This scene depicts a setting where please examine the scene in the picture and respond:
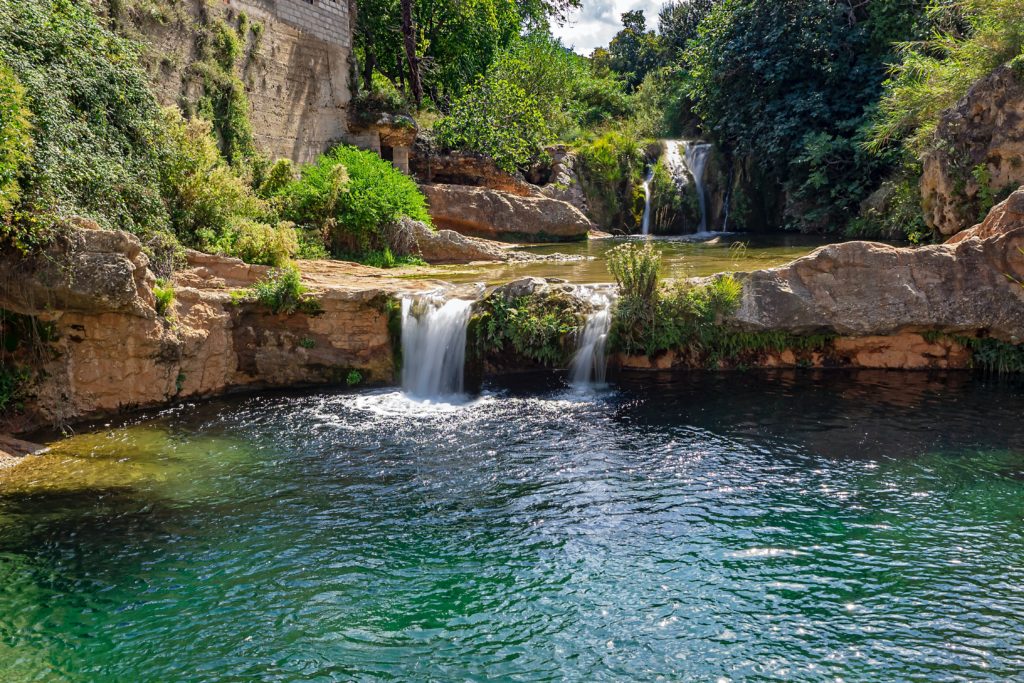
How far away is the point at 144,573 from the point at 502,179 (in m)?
18.0

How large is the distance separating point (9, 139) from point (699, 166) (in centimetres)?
2113

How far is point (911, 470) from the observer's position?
23.5 feet

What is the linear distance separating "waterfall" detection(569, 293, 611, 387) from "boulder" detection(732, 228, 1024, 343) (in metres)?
1.80

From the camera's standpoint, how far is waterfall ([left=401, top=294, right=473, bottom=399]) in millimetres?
10484

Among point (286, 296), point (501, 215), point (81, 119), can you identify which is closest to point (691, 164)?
point (501, 215)

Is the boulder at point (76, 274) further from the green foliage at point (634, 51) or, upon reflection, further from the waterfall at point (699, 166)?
the green foliage at point (634, 51)

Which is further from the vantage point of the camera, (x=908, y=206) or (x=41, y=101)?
(x=908, y=206)

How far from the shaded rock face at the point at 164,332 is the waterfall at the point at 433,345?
34 centimetres

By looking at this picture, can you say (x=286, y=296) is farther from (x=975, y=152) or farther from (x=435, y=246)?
(x=975, y=152)

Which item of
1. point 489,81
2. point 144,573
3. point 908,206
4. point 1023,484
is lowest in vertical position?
point 144,573

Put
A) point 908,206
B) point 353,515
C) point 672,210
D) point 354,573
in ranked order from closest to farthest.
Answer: point 354,573 → point 353,515 → point 908,206 → point 672,210

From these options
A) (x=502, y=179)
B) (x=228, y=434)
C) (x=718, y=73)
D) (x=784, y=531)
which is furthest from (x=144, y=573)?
(x=718, y=73)

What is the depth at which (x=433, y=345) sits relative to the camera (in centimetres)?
1066

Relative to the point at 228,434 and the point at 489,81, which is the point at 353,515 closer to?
the point at 228,434
